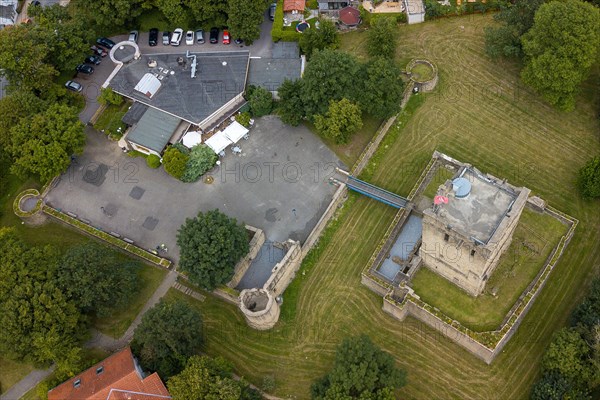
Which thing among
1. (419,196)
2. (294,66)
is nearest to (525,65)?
(419,196)

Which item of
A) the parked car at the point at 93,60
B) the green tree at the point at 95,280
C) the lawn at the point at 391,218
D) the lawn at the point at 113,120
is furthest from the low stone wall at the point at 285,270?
the parked car at the point at 93,60

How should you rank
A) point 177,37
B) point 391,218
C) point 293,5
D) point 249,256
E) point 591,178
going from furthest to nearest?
point 293,5 → point 177,37 → point 391,218 → point 249,256 → point 591,178

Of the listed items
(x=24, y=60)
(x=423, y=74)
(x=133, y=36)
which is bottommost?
(x=24, y=60)

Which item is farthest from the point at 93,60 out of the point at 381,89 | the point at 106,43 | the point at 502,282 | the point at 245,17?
the point at 502,282

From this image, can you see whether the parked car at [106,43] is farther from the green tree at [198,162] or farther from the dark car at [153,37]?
the green tree at [198,162]

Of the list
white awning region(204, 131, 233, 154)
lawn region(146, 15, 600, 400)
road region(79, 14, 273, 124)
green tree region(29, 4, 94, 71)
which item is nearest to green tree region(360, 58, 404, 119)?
lawn region(146, 15, 600, 400)

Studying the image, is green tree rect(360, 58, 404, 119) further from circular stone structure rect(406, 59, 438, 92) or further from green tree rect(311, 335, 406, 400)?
green tree rect(311, 335, 406, 400)

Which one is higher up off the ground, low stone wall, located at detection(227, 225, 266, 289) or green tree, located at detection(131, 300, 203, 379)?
low stone wall, located at detection(227, 225, 266, 289)

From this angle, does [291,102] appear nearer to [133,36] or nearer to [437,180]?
[437,180]
